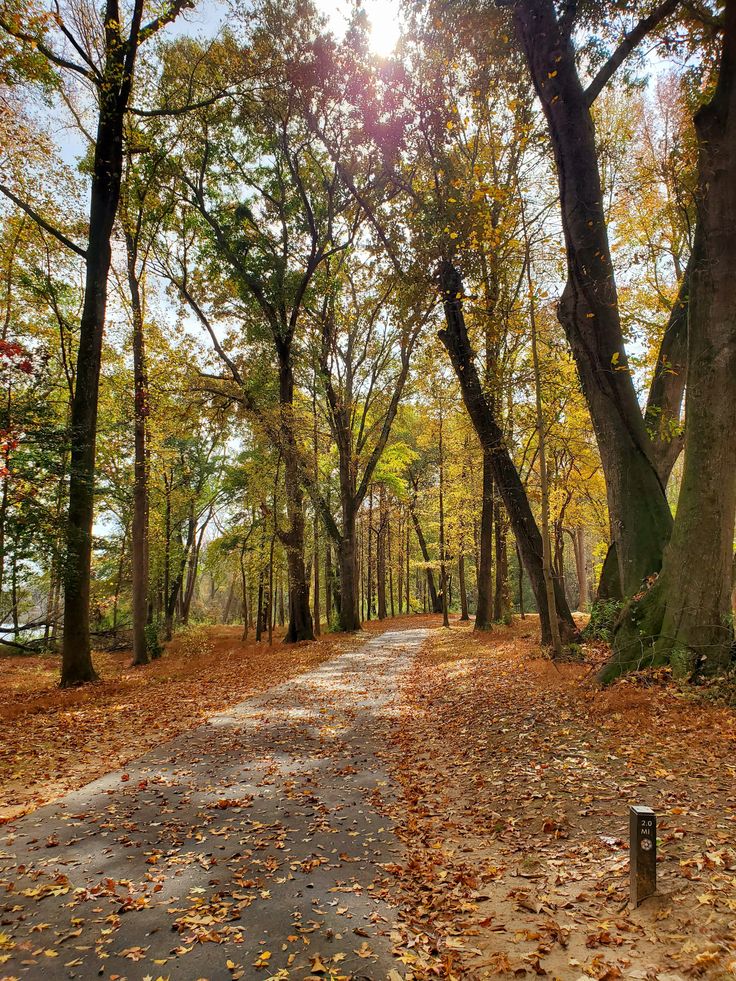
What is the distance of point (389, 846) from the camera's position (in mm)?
4473

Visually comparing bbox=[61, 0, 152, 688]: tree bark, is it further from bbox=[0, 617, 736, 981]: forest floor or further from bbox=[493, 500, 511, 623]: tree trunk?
bbox=[493, 500, 511, 623]: tree trunk

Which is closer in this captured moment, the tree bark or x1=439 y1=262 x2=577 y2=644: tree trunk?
the tree bark

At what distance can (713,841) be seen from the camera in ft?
12.0

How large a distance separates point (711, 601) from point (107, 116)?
47.9ft

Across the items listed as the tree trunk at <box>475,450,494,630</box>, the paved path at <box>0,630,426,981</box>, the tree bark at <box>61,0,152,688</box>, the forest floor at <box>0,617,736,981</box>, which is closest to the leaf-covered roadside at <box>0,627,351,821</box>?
the forest floor at <box>0,617,736,981</box>

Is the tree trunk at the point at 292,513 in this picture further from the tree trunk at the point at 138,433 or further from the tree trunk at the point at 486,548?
the tree trunk at the point at 486,548

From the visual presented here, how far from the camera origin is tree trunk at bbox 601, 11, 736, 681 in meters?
6.52

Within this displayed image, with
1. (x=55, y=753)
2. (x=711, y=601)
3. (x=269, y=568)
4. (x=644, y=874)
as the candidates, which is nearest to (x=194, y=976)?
(x=644, y=874)

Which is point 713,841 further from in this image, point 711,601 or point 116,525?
point 116,525

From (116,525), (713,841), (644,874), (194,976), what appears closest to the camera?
(194,976)

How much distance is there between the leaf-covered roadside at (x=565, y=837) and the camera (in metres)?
2.96

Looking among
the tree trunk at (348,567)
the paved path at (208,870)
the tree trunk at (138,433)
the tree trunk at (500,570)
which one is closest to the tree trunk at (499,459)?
the paved path at (208,870)

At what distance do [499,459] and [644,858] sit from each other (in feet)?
28.5

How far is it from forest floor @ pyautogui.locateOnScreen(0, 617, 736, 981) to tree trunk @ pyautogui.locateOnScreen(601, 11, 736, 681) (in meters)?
0.82
